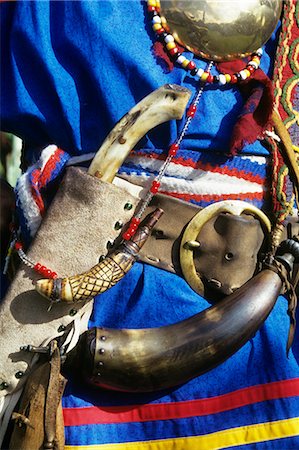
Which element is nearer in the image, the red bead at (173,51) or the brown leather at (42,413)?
the brown leather at (42,413)

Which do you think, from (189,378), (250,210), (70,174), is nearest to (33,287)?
(70,174)

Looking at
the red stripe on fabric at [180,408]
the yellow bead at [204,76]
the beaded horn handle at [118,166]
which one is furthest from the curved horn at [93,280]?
the yellow bead at [204,76]

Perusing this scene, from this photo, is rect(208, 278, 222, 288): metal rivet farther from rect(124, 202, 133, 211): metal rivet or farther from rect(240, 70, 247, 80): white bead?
rect(240, 70, 247, 80): white bead

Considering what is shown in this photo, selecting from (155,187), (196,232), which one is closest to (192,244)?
(196,232)

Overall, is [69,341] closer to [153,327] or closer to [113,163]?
[153,327]

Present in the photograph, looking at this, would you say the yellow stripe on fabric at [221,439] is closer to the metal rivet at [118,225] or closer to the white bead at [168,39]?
the metal rivet at [118,225]

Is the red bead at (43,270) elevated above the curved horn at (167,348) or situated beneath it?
elevated above

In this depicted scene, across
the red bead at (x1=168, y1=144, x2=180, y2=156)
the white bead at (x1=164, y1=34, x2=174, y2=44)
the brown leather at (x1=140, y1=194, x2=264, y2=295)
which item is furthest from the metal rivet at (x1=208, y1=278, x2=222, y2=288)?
the white bead at (x1=164, y1=34, x2=174, y2=44)

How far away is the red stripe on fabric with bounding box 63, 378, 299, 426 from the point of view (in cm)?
132

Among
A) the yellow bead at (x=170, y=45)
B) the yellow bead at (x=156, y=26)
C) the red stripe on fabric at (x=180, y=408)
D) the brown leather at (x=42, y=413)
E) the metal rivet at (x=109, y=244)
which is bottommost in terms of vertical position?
the red stripe on fabric at (x=180, y=408)

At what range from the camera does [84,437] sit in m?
1.31

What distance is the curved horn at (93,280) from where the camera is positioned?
1249 mm

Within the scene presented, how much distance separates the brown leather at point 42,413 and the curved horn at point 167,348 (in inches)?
2.1

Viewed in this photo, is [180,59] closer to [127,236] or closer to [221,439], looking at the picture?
[127,236]
